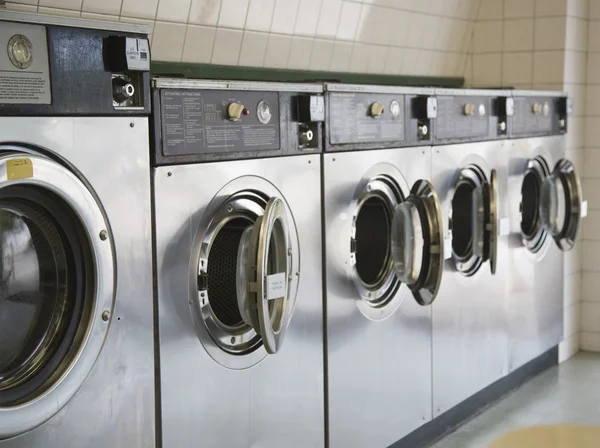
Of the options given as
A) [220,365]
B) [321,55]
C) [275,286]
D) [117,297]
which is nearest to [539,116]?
[321,55]

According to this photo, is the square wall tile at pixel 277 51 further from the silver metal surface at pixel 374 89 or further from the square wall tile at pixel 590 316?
the square wall tile at pixel 590 316

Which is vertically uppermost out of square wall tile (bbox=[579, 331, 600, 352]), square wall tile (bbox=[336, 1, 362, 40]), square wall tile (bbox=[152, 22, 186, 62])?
square wall tile (bbox=[336, 1, 362, 40])

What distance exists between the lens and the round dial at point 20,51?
2.17 meters

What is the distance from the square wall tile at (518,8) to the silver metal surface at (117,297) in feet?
11.7

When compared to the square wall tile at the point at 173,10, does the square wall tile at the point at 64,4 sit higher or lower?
lower

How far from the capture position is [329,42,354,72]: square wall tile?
446cm

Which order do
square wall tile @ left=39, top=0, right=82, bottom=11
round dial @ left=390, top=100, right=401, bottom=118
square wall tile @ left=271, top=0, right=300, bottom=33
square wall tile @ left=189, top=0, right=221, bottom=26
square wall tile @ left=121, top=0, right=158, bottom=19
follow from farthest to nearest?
square wall tile @ left=271, top=0, right=300, bottom=33
round dial @ left=390, top=100, right=401, bottom=118
square wall tile @ left=189, top=0, right=221, bottom=26
square wall tile @ left=121, top=0, right=158, bottom=19
square wall tile @ left=39, top=0, right=82, bottom=11

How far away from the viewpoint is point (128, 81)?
247cm

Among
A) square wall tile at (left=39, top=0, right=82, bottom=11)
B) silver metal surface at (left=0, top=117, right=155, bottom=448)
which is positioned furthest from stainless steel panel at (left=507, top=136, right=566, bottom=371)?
silver metal surface at (left=0, top=117, right=155, bottom=448)

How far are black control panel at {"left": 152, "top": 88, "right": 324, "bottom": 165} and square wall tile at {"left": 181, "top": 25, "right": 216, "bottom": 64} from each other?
0.62 metres

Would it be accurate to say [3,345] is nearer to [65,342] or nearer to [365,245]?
[65,342]

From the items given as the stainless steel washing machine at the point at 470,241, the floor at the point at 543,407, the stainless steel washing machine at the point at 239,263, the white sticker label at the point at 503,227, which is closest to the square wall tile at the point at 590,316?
the floor at the point at 543,407

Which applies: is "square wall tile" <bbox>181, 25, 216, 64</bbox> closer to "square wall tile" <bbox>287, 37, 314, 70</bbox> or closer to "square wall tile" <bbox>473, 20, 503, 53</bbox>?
"square wall tile" <bbox>287, 37, 314, 70</bbox>

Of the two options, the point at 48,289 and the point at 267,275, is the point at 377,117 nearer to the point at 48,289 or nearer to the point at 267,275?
the point at 267,275
